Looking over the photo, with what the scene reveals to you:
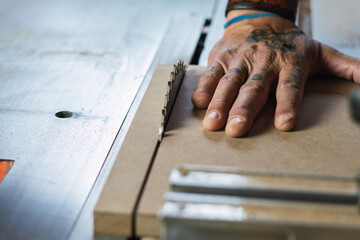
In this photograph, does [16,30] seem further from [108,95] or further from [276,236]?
[276,236]

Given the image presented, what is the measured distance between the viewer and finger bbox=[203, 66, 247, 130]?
45.6 inches

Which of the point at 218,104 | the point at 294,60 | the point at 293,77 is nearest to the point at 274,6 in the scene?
the point at 294,60

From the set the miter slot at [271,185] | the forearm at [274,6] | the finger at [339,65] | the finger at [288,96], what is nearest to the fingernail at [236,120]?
the finger at [288,96]

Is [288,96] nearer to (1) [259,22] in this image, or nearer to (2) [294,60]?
(2) [294,60]

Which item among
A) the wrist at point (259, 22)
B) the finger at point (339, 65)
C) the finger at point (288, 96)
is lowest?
the finger at point (339, 65)

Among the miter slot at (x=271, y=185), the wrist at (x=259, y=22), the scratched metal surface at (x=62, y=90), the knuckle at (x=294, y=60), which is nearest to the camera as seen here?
the miter slot at (x=271, y=185)

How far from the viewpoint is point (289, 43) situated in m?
1.54

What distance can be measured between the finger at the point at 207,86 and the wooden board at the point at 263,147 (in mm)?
31

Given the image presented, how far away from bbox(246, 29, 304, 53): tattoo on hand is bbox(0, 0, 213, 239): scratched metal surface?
1.39ft

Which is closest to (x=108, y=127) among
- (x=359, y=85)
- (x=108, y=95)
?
(x=108, y=95)

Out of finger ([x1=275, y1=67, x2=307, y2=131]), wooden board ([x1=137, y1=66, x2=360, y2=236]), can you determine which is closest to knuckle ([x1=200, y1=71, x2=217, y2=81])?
wooden board ([x1=137, y1=66, x2=360, y2=236])

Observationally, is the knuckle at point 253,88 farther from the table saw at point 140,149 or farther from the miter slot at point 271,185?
the miter slot at point 271,185

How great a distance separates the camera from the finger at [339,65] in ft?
4.76

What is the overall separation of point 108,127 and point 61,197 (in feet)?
1.01
